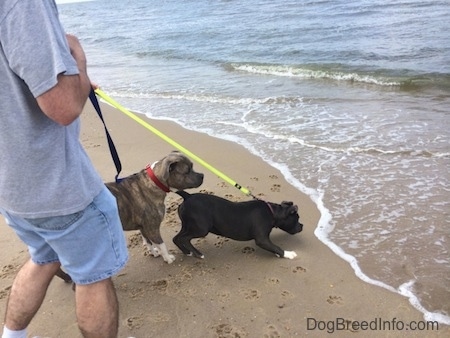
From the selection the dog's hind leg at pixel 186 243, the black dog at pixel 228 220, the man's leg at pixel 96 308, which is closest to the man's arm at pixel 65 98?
the man's leg at pixel 96 308

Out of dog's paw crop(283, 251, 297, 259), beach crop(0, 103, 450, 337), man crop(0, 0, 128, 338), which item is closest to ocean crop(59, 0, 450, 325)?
beach crop(0, 103, 450, 337)

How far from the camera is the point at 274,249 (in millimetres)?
4180

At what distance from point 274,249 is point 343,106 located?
5212 mm

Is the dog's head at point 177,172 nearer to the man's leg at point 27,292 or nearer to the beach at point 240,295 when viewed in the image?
the beach at point 240,295

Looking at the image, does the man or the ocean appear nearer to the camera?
the man

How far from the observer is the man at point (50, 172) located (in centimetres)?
174

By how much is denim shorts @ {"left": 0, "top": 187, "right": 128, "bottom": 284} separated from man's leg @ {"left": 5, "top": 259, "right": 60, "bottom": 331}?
11.1 inches

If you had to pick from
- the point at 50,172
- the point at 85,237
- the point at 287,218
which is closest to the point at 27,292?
the point at 85,237

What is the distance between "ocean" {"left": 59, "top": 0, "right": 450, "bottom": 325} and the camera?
14.2ft

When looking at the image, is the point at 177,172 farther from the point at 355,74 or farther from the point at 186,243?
the point at 355,74

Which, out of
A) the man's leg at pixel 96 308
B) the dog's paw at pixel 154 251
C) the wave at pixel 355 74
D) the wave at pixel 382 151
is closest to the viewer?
the man's leg at pixel 96 308

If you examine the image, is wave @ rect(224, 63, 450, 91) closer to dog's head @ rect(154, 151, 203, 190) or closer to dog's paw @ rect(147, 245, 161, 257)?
dog's head @ rect(154, 151, 203, 190)

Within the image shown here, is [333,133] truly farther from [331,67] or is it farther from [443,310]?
[331,67]

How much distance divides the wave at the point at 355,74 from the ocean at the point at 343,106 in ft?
0.12
